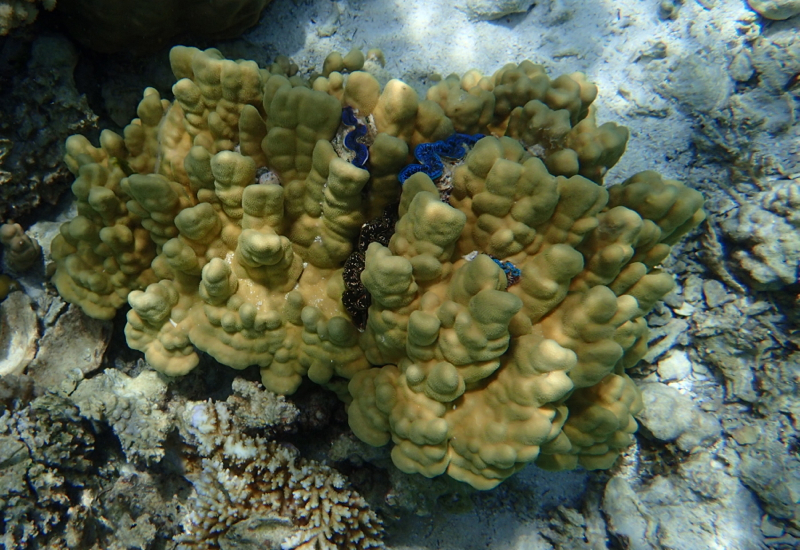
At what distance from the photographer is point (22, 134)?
10.6 feet

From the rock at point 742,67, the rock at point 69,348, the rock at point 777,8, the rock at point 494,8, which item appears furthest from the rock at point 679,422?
the rock at point 69,348

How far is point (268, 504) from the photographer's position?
3031 millimetres

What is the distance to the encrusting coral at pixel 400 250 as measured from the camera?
7.25 ft

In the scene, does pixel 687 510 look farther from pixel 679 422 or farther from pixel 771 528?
pixel 679 422

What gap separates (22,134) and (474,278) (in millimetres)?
3680

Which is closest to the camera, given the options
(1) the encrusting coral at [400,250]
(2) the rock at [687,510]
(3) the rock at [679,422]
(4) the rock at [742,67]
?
(1) the encrusting coral at [400,250]

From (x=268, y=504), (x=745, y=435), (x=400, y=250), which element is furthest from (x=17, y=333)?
(x=745, y=435)

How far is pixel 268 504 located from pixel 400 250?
2176mm

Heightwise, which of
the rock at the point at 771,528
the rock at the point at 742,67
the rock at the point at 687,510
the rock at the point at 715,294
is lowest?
the rock at the point at 687,510

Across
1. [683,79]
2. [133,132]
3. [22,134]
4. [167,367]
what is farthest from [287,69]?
[683,79]

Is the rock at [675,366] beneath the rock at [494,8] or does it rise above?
beneath

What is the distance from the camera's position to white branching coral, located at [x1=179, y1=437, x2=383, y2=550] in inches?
117

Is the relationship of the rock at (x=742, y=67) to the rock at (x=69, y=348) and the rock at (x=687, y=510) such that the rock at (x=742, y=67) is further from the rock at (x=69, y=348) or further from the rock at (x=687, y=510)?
the rock at (x=69, y=348)

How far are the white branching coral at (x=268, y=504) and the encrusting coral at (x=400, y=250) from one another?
A: 67 centimetres
